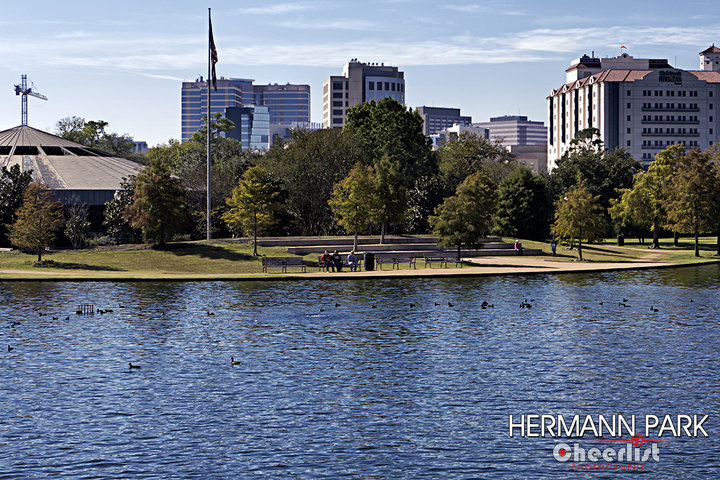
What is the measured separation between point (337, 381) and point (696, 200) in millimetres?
70618

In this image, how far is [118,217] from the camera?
280ft

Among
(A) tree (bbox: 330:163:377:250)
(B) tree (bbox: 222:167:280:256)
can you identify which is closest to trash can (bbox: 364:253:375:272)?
(A) tree (bbox: 330:163:377:250)

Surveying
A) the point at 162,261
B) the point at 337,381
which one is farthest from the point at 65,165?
the point at 337,381

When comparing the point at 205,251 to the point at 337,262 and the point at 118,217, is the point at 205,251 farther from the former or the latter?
the point at 337,262

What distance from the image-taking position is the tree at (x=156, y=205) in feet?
250

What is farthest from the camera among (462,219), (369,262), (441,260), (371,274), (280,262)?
(462,219)

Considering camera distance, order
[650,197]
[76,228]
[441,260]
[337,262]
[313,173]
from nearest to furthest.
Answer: [337,262], [441,260], [76,228], [313,173], [650,197]

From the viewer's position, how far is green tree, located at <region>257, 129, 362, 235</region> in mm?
97438

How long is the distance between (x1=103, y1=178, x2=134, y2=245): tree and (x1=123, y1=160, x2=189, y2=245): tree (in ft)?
23.4

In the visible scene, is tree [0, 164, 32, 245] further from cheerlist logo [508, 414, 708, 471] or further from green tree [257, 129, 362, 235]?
cheerlist logo [508, 414, 708, 471]

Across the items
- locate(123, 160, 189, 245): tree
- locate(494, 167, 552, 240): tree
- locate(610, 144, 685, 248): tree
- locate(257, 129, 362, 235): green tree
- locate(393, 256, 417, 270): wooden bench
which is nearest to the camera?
locate(393, 256, 417, 270): wooden bench

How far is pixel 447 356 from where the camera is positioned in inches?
1332

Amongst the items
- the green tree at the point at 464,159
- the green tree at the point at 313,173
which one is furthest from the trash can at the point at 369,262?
the green tree at the point at 464,159

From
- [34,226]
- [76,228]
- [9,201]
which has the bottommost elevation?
[76,228]
